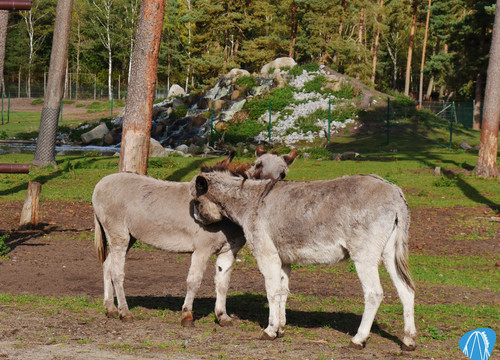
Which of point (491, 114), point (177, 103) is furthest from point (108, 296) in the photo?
point (177, 103)

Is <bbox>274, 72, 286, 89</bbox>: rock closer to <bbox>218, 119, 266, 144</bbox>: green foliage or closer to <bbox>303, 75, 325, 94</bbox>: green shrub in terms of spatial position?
<bbox>303, 75, 325, 94</bbox>: green shrub

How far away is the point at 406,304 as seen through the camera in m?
7.81

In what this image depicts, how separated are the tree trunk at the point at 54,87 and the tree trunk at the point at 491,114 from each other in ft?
54.2

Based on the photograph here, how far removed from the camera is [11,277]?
38.7 ft

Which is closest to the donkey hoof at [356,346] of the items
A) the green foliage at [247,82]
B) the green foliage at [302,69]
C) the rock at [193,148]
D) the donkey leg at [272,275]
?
the donkey leg at [272,275]

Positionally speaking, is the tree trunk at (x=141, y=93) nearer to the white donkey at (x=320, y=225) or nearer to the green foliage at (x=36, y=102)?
the white donkey at (x=320, y=225)

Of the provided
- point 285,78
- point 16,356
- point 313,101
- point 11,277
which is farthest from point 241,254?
point 285,78

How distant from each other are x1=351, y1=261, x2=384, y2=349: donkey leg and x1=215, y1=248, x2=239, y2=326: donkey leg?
205 centimetres

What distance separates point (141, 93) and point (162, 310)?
7.93 metres

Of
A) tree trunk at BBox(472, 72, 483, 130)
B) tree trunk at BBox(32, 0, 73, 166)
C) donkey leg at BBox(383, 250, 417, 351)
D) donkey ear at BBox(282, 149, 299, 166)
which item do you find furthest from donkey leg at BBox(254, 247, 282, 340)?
tree trunk at BBox(472, 72, 483, 130)

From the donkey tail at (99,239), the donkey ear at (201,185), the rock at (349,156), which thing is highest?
the donkey ear at (201,185)

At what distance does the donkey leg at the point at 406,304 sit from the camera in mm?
7703

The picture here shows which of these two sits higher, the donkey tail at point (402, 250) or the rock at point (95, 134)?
the donkey tail at point (402, 250)

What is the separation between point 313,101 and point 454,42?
2302 cm
